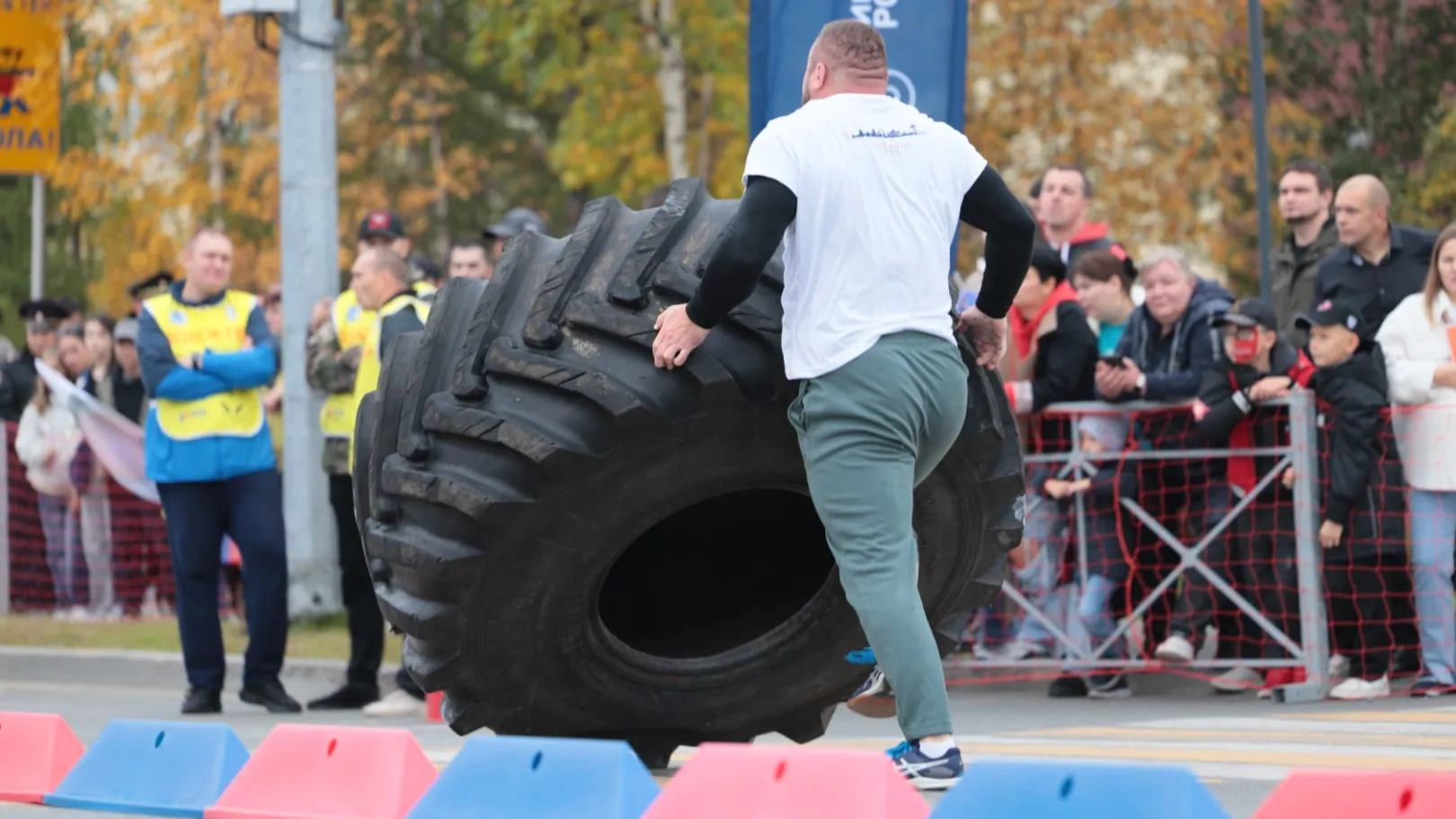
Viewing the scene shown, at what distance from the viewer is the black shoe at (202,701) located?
10.9 m

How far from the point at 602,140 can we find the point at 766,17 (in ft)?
50.0

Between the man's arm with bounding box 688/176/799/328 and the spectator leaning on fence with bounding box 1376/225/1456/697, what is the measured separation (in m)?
5.07

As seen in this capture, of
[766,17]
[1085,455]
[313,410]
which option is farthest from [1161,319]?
[313,410]

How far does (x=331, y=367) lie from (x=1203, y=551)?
4092 mm

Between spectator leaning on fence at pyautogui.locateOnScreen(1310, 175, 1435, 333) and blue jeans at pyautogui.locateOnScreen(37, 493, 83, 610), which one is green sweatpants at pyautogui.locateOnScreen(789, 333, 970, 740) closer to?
spectator leaning on fence at pyautogui.locateOnScreen(1310, 175, 1435, 333)

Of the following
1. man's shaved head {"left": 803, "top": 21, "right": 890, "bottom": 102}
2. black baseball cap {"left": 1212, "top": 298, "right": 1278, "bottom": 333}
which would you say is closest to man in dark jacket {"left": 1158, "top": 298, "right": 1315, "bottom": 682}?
black baseball cap {"left": 1212, "top": 298, "right": 1278, "bottom": 333}

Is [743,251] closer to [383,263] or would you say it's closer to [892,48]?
[383,263]

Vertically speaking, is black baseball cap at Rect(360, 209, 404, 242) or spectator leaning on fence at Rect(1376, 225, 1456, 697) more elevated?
black baseball cap at Rect(360, 209, 404, 242)

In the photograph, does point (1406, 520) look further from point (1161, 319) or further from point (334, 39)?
point (334, 39)

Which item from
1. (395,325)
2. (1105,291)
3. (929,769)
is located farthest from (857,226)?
(1105,291)

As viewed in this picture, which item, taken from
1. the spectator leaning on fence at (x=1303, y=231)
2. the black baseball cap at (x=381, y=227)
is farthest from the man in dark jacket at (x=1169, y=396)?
the black baseball cap at (x=381, y=227)

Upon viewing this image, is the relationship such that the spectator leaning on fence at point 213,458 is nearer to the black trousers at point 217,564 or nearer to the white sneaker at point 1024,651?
the black trousers at point 217,564

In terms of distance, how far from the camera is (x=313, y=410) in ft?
45.9

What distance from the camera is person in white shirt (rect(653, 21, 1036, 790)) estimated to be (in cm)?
579
